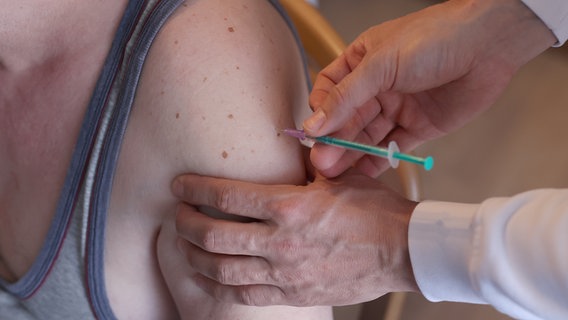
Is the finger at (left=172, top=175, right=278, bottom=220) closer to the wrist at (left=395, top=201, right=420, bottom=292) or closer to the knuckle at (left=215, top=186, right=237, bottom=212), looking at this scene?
the knuckle at (left=215, top=186, right=237, bottom=212)

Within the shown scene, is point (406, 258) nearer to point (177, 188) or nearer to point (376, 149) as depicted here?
point (376, 149)

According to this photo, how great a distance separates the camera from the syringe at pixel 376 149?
2.25ft

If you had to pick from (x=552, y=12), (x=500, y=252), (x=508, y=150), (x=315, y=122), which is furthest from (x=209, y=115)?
(x=508, y=150)

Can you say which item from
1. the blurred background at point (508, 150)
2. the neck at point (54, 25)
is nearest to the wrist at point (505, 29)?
the neck at point (54, 25)

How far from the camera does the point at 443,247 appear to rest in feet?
2.48

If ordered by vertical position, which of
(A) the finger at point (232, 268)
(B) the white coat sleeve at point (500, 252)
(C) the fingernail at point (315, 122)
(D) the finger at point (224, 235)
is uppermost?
(C) the fingernail at point (315, 122)

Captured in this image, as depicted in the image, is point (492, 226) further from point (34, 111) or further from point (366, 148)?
point (34, 111)

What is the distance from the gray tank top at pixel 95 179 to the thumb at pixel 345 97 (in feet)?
0.77

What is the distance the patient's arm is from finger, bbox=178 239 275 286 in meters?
0.05

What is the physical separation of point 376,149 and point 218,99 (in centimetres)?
21

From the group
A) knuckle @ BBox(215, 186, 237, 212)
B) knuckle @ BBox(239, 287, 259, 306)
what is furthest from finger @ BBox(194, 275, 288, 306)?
knuckle @ BBox(215, 186, 237, 212)

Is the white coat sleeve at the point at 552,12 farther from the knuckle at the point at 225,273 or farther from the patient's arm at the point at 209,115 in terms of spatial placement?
the knuckle at the point at 225,273

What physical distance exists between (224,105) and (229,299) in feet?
0.83

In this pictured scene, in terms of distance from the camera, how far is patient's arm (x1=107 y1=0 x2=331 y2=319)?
2.59ft
